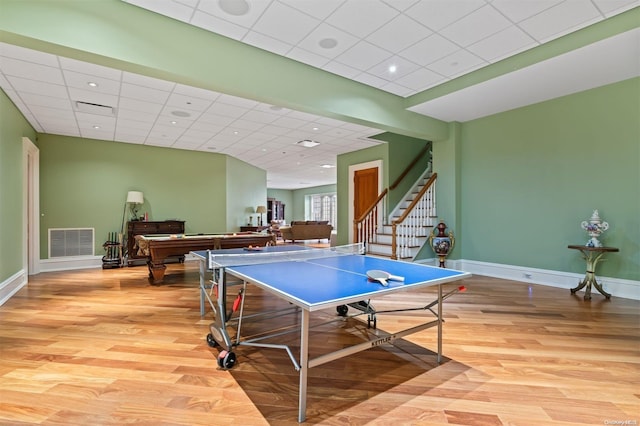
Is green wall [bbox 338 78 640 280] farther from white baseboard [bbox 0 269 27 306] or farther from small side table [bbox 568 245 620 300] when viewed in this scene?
white baseboard [bbox 0 269 27 306]

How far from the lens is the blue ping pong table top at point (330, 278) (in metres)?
1.67

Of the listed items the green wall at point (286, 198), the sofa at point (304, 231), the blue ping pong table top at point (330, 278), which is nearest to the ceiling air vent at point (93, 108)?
the blue ping pong table top at point (330, 278)

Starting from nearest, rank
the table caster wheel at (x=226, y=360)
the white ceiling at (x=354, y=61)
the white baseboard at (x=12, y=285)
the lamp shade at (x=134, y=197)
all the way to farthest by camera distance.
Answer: the table caster wheel at (x=226, y=360) → the white ceiling at (x=354, y=61) → the white baseboard at (x=12, y=285) → the lamp shade at (x=134, y=197)

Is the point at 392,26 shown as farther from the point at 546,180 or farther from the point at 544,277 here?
the point at 544,277

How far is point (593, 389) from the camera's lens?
205 centimetres

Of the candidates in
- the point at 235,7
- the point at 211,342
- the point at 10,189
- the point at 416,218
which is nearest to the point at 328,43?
the point at 235,7

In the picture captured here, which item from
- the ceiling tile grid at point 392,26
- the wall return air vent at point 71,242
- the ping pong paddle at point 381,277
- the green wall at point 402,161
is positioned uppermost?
the ceiling tile grid at point 392,26

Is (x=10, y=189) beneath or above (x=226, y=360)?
above

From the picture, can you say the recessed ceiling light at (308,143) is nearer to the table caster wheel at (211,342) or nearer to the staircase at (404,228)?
the staircase at (404,228)

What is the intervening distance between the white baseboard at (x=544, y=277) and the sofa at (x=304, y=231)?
24.0ft

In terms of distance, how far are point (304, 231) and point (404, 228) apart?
23.9ft

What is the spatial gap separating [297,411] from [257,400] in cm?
28

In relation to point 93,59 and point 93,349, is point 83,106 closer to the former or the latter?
point 93,59

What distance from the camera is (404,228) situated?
6348 mm
